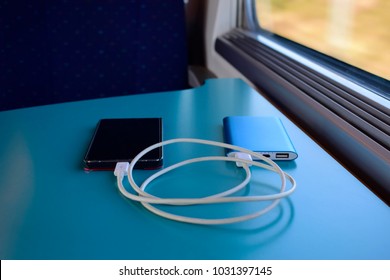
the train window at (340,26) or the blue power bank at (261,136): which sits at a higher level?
Answer: the train window at (340,26)

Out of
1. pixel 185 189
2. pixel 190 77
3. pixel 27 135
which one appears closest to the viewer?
pixel 185 189

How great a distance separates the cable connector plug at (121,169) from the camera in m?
0.63

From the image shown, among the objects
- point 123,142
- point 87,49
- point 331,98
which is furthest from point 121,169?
point 87,49

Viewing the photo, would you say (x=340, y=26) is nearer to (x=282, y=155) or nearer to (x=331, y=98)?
(x=331, y=98)

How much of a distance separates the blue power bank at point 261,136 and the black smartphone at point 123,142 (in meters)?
0.14

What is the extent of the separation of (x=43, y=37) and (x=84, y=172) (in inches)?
37.2

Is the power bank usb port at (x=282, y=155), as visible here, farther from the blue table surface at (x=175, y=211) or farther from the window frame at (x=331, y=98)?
the window frame at (x=331, y=98)

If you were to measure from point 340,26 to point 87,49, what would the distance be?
109 cm

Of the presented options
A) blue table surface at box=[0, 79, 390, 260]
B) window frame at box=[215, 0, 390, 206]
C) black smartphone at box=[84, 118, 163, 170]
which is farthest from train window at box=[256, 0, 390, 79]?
black smartphone at box=[84, 118, 163, 170]

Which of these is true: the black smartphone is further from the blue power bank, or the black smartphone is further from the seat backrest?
the seat backrest

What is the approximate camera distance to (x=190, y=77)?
1.74 meters

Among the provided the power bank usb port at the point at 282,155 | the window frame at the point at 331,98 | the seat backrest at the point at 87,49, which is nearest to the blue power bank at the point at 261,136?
the power bank usb port at the point at 282,155
